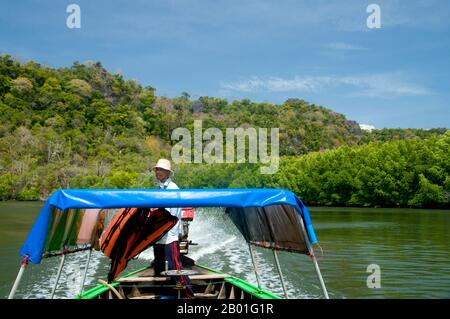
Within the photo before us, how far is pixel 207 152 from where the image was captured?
3676 inches

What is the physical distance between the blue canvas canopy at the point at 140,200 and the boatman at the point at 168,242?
1623 mm

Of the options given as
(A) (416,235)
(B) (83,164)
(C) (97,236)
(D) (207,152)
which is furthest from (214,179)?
(C) (97,236)

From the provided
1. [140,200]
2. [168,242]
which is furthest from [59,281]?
[140,200]

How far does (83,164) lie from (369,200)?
44.2m

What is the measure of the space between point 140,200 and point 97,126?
92.5 metres

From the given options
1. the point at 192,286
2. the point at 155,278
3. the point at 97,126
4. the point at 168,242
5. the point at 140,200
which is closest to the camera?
the point at 140,200

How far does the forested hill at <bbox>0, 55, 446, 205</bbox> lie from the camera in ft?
245

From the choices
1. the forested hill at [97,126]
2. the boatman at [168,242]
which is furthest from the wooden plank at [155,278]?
the forested hill at [97,126]

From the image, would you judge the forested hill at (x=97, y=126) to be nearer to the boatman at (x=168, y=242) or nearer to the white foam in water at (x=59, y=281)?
the white foam in water at (x=59, y=281)

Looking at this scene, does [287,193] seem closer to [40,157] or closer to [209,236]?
[209,236]

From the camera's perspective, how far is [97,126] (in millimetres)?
94625

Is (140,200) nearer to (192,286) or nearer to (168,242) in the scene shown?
(168,242)

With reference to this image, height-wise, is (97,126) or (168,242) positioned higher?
(97,126)
